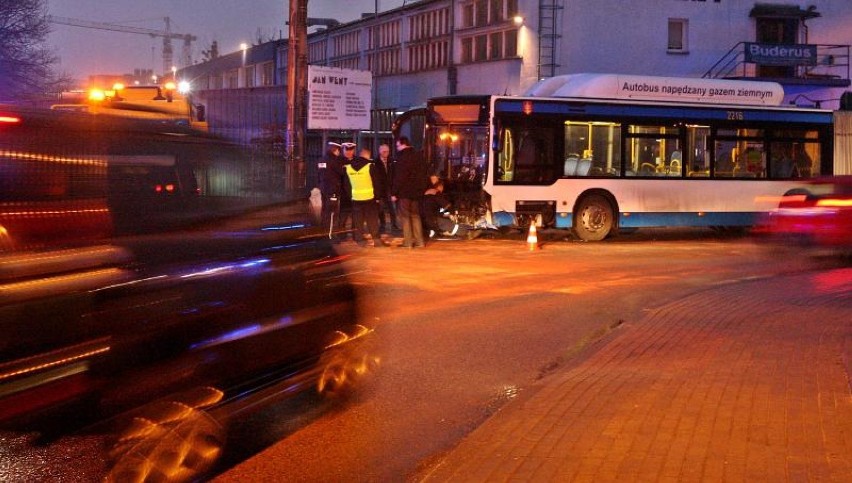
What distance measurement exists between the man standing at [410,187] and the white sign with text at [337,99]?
371 cm

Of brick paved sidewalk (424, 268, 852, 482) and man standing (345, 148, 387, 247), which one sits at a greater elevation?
man standing (345, 148, 387, 247)

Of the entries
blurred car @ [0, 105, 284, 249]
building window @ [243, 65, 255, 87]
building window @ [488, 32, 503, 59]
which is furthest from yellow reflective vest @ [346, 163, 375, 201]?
building window @ [243, 65, 255, 87]

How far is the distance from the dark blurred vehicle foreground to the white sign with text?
1516 cm

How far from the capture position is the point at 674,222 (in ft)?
69.2

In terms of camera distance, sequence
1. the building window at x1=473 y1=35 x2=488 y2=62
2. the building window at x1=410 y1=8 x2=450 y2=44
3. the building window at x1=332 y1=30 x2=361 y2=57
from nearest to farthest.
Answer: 1. the building window at x1=473 y1=35 x2=488 y2=62
2. the building window at x1=410 y1=8 x2=450 y2=44
3. the building window at x1=332 y1=30 x2=361 y2=57

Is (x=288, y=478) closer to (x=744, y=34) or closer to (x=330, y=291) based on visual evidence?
(x=330, y=291)

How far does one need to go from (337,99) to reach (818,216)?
35.3 feet

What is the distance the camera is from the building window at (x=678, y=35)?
127 feet

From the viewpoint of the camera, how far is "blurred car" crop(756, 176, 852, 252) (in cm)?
1450

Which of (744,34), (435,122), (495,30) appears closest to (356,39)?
(495,30)

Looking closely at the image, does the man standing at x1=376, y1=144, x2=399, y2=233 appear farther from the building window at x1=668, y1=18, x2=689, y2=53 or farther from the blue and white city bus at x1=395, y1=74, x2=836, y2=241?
the building window at x1=668, y1=18, x2=689, y2=53

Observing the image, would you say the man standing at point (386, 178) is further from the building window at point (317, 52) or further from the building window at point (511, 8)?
the building window at point (317, 52)

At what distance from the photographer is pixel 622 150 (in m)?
A: 20.8

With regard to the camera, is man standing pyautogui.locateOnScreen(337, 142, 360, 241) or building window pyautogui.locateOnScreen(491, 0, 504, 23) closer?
man standing pyautogui.locateOnScreen(337, 142, 360, 241)
